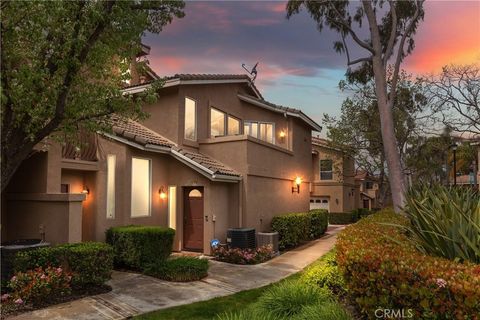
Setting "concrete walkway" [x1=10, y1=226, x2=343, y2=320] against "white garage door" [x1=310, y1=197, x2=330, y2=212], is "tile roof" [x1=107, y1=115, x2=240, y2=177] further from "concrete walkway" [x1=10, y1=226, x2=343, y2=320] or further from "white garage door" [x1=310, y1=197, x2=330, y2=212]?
"white garage door" [x1=310, y1=197, x2=330, y2=212]

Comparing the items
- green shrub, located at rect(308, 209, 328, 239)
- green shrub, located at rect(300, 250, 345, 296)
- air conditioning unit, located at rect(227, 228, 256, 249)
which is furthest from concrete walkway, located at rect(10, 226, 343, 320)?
green shrub, located at rect(308, 209, 328, 239)

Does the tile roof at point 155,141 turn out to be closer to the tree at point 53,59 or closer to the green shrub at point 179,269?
the green shrub at point 179,269

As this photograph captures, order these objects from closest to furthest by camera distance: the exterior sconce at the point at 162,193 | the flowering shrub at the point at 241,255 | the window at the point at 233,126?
the flowering shrub at the point at 241,255 → the exterior sconce at the point at 162,193 → the window at the point at 233,126

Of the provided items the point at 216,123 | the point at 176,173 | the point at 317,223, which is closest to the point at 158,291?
the point at 176,173

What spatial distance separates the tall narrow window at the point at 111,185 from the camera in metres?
12.7

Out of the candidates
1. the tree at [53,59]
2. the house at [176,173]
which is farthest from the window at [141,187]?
the tree at [53,59]

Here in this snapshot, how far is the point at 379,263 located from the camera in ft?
14.9

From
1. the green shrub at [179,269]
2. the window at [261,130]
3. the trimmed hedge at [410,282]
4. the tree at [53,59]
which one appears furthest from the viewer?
the window at [261,130]

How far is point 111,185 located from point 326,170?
25.9 metres

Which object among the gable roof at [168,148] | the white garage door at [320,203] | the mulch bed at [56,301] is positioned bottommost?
the mulch bed at [56,301]

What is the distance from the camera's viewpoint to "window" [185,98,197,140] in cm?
1645

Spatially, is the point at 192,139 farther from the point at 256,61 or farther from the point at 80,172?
the point at 256,61

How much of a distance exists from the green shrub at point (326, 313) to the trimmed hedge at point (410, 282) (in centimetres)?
26

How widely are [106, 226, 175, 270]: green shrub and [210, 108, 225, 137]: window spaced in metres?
7.25
